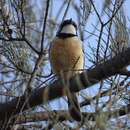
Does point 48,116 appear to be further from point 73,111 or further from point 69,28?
point 69,28

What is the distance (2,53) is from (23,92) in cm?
57

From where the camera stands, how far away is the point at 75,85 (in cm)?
220

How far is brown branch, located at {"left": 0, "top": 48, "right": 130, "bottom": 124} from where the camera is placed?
2.00 metres

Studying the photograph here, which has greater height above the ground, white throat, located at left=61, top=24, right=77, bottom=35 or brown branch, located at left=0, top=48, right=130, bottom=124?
white throat, located at left=61, top=24, right=77, bottom=35

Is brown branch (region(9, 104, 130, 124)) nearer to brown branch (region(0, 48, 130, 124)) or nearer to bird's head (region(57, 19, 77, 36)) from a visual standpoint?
brown branch (region(0, 48, 130, 124))

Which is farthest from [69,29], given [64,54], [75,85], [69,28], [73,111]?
[73,111]

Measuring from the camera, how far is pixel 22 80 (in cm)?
236

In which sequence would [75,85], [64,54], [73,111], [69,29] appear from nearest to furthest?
[73,111] < [75,85] < [64,54] < [69,29]

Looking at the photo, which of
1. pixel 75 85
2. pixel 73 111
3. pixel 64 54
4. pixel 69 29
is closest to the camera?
pixel 73 111

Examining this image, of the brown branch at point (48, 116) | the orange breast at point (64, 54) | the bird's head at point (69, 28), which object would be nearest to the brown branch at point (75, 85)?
the brown branch at point (48, 116)

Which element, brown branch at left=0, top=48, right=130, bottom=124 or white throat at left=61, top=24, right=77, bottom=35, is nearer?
brown branch at left=0, top=48, right=130, bottom=124

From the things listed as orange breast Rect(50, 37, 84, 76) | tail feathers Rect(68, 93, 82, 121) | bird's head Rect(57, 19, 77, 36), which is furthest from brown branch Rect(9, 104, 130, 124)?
bird's head Rect(57, 19, 77, 36)

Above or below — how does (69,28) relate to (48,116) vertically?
above

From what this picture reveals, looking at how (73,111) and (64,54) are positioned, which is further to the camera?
(64,54)
